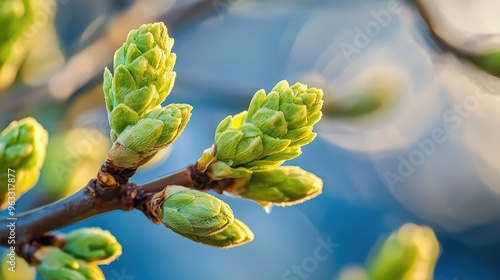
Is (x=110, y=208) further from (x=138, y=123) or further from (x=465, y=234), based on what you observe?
(x=465, y=234)

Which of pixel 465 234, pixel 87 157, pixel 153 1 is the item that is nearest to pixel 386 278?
pixel 87 157

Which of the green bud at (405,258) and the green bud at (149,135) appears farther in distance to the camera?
the green bud at (405,258)

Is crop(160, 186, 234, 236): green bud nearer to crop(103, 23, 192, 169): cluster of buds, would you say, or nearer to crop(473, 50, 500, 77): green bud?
crop(103, 23, 192, 169): cluster of buds

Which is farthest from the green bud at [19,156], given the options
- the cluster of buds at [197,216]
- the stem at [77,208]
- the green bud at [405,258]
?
the green bud at [405,258]

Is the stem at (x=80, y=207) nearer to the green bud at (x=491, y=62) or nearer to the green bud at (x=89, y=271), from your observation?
the green bud at (x=89, y=271)

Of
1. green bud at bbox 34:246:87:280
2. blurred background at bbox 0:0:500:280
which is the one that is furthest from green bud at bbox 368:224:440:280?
green bud at bbox 34:246:87:280

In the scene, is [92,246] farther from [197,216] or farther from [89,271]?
[197,216]
